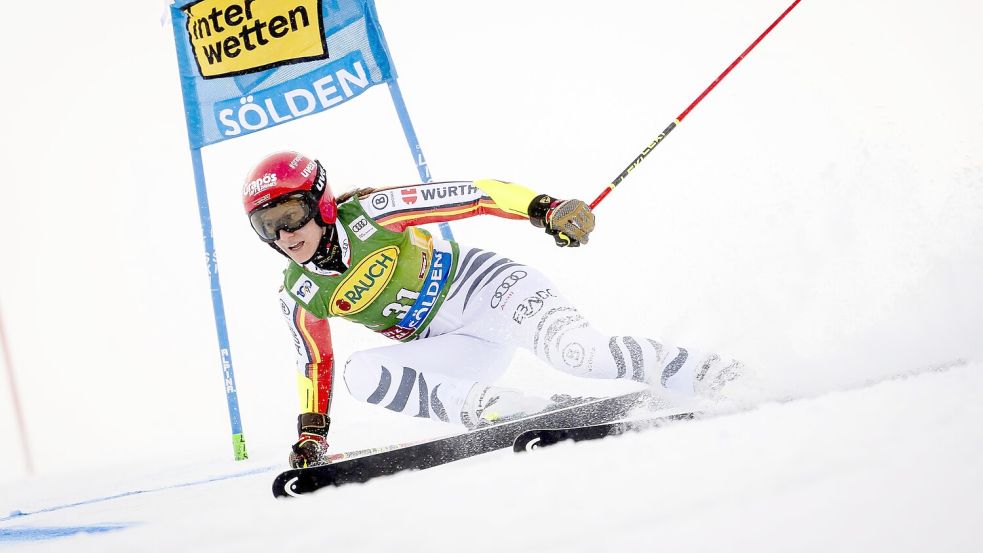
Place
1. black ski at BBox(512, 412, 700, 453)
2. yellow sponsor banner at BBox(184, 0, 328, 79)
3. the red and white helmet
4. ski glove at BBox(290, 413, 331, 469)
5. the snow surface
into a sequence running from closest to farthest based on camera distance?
the snow surface
black ski at BBox(512, 412, 700, 453)
the red and white helmet
ski glove at BBox(290, 413, 331, 469)
yellow sponsor banner at BBox(184, 0, 328, 79)

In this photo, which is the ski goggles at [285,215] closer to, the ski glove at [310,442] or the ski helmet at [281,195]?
the ski helmet at [281,195]

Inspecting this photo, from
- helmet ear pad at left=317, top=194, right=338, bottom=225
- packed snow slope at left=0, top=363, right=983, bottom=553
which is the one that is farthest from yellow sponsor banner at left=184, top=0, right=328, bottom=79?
packed snow slope at left=0, top=363, right=983, bottom=553

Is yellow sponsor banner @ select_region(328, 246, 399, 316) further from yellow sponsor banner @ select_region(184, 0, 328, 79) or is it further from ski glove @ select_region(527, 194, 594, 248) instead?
yellow sponsor banner @ select_region(184, 0, 328, 79)

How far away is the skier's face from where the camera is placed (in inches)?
122

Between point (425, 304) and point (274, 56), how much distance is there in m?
1.96

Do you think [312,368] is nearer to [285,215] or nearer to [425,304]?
[425,304]

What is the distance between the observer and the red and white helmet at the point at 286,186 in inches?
121

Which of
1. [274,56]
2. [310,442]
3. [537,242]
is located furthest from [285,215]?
[537,242]

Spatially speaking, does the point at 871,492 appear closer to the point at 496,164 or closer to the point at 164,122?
the point at 496,164

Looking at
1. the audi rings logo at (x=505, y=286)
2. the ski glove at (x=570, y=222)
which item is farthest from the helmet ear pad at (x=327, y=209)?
→ the ski glove at (x=570, y=222)

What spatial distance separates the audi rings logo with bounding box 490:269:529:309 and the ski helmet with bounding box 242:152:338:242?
0.74m

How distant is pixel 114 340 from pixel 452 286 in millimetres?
5987

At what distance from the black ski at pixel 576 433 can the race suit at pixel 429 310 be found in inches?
17.9

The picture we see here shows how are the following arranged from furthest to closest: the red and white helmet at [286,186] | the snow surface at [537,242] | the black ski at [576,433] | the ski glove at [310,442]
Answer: the ski glove at [310,442]
the red and white helmet at [286,186]
the black ski at [576,433]
the snow surface at [537,242]
